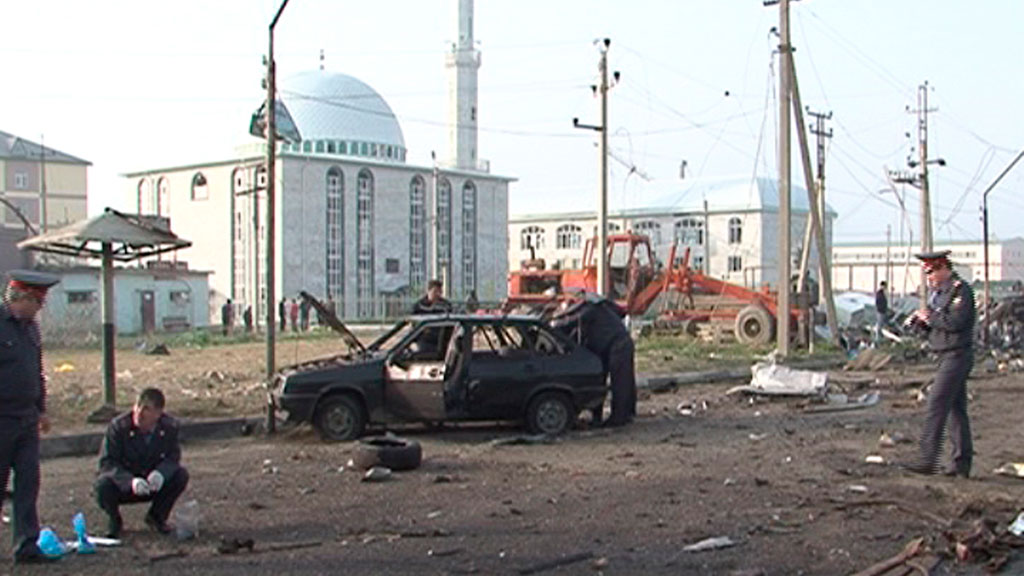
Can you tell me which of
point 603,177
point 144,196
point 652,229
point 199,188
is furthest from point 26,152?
point 603,177

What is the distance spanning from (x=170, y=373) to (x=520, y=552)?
56.5 ft

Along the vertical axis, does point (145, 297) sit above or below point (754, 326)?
above

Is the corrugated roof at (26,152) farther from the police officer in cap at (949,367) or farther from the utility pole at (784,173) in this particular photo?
the police officer in cap at (949,367)

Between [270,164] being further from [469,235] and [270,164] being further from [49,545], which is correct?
[469,235]

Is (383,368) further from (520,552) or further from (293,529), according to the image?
(520,552)

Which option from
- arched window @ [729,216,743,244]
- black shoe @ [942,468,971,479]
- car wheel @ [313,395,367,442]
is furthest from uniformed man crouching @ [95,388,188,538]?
arched window @ [729,216,743,244]

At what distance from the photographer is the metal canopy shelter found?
49.1ft

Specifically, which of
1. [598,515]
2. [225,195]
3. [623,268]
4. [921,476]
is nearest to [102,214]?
[598,515]

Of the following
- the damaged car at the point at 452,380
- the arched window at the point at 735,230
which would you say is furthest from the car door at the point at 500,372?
the arched window at the point at 735,230

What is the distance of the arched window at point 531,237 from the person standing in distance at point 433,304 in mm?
87240

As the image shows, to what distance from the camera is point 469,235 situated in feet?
295

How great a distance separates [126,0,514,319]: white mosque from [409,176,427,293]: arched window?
9 centimetres

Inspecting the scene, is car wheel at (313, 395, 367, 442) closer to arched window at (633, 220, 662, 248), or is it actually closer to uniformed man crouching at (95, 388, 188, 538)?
uniformed man crouching at (95, 388, 188, 538)

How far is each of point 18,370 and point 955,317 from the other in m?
7.95
